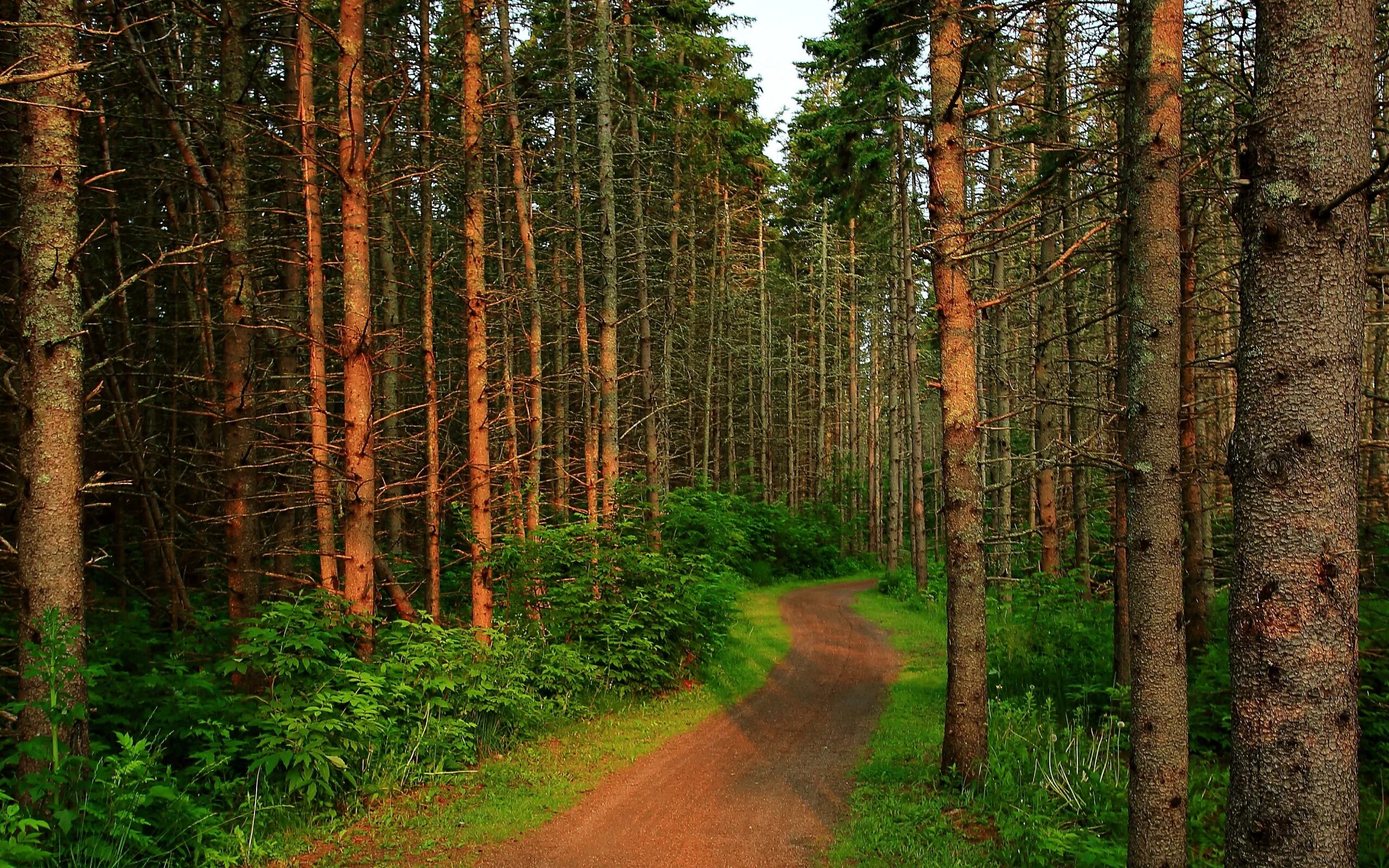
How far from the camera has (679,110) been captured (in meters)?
20.5

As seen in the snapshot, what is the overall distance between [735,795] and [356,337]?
18.7ft

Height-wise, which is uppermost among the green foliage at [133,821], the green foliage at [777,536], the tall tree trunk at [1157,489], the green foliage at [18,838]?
the tall tree trunk at [1157,489]

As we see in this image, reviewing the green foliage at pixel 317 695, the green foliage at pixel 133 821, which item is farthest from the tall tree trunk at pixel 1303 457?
the green foliage at pixel 133 821

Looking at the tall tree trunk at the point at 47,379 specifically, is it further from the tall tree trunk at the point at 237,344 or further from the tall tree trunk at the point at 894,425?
the tall tree trunk at the point at 894,425

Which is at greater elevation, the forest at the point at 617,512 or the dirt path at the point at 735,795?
the forest at the point at 617,512

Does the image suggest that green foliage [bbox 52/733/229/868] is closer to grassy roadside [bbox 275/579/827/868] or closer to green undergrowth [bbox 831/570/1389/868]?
grassy roadside [bbox 275/579/827/868]

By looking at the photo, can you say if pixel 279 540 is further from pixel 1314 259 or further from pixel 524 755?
pixel 1314 259

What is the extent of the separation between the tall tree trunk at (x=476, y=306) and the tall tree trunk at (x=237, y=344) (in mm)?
2497

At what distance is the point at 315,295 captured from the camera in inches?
353

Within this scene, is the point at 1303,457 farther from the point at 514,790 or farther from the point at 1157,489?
the point at 514,790

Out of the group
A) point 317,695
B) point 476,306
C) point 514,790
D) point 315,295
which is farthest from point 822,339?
point 317,695

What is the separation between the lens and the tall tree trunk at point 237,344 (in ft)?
26.7

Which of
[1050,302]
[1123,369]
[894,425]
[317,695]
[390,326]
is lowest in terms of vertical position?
[317,695]

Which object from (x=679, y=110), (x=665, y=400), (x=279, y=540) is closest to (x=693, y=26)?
→ (x=679, y=110)
